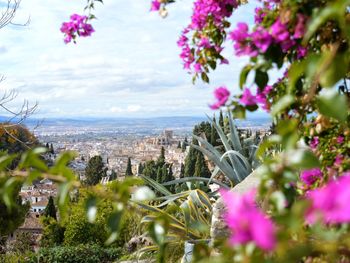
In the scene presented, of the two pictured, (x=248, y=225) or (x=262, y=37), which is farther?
(x=262, y=37)

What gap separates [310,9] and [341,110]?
331 millimetres

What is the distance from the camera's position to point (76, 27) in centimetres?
143

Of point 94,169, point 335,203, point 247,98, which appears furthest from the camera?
point 94,169

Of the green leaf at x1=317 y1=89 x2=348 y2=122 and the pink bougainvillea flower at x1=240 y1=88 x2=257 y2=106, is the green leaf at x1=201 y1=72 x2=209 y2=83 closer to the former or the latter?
the pink bougainvillea flower at x1=240 y1=88 x2=257 y2=106

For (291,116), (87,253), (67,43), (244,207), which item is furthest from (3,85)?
(244,207)

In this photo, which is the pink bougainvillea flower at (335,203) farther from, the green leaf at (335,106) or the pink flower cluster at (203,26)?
the pink flower cluster at (203,26)

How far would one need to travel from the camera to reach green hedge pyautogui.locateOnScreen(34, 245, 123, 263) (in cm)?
699

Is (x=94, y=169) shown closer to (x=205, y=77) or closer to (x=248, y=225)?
(x=205, y=77)

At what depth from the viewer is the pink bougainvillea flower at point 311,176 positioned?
1.22 metres

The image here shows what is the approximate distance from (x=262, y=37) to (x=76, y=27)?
0.75 m

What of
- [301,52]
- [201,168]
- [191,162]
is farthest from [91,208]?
[191,162]

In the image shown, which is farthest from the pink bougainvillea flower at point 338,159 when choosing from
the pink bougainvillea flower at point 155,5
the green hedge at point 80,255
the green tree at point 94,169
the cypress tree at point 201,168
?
the green tree at point 94,169

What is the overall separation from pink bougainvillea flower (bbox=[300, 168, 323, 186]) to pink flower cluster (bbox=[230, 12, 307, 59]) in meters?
0.45

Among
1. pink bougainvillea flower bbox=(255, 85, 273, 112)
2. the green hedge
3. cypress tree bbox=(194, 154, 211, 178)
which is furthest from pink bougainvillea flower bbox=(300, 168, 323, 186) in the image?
cypress tree bbox=(194, 154, 211, 178)
